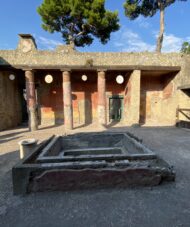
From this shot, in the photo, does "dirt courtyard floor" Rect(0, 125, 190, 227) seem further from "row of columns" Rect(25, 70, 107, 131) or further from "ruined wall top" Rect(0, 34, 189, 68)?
"ruined wall top" Rect(0, 34, 189, 68)

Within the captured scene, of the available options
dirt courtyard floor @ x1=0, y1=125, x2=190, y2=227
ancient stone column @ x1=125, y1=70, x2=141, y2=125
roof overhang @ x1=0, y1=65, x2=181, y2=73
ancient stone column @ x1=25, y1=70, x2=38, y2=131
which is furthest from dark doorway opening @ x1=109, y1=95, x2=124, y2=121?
dirt courtyard floor @ x1=0, y1=125, x2=190, y2=227

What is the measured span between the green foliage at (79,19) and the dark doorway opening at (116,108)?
9.46m

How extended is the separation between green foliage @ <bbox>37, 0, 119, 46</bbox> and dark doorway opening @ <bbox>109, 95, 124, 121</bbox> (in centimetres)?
946

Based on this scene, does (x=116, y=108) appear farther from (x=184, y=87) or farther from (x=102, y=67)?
(x=184, y=87)

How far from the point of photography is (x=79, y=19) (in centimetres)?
1581

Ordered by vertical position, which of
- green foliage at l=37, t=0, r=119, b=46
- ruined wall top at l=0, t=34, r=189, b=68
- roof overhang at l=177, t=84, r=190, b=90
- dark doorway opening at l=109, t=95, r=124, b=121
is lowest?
dark doorway opening at l=109, t=95, r=124, b=121

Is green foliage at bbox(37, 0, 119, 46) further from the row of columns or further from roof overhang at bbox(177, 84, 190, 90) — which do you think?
roof overhang at bbox(177, 84, 190, 90)

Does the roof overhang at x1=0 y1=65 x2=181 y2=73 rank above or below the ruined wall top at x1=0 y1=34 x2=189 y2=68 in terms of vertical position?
below

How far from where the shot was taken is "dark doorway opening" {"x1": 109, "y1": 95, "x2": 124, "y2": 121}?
11.3m

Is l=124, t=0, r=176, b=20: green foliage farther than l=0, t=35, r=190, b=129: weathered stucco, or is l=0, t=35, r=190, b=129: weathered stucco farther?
l=124, t=0, r=176, b=20: green foliage

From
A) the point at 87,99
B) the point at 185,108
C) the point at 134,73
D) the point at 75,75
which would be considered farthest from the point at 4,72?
the point at 185,108

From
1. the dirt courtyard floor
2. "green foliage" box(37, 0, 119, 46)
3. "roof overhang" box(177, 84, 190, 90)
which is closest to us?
the dirt courtyard floor

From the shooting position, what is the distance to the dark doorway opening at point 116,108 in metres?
11.3

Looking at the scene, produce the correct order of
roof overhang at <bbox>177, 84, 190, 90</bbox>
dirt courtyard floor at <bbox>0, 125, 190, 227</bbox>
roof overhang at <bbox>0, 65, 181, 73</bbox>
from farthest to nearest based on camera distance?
roof overhang at <bbox>0, 65, 181, 73</bbox>
roof overhang at <bbox>177, 84, 190, 90</bbox>
dirt courtyard floor at <bbox>0, 125, 190, 227</bbox>
